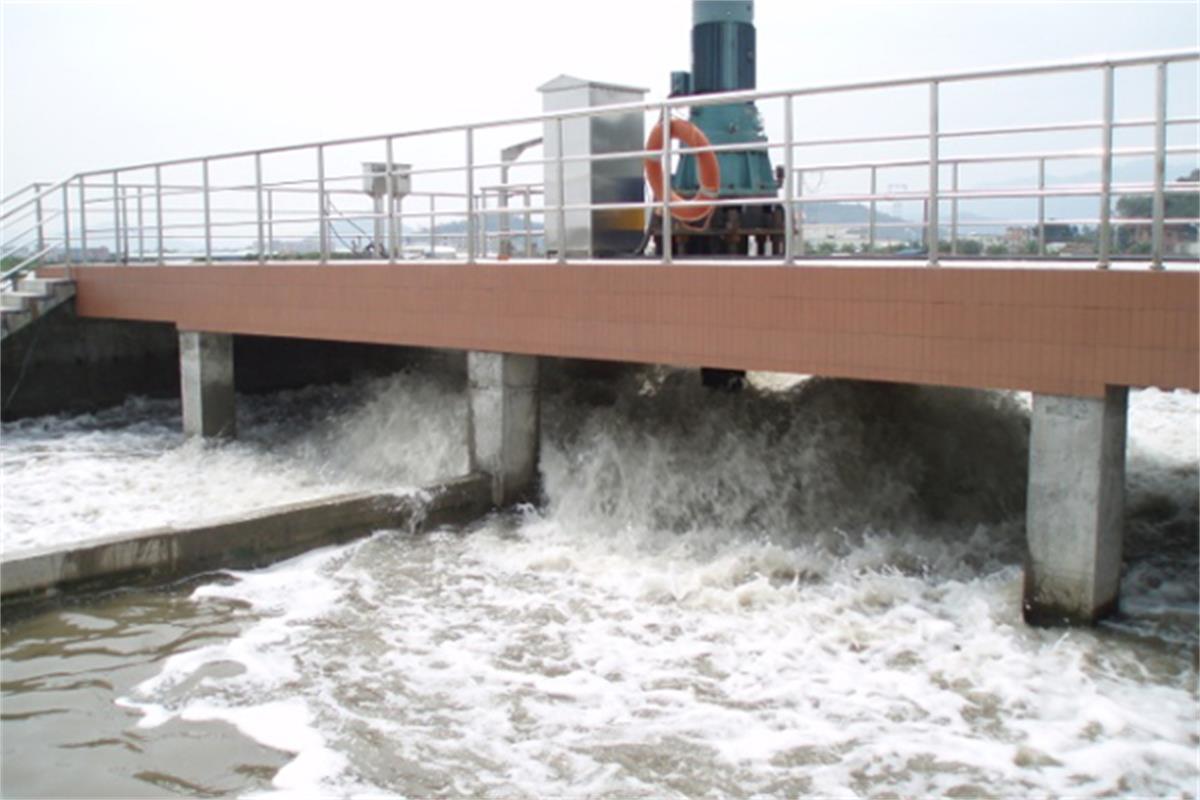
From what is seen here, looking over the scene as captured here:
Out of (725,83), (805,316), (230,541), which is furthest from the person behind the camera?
(725,83)

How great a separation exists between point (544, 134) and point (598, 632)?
238 inches

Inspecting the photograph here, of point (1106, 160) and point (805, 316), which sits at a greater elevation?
point (1106, 160)

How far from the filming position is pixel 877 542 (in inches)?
339

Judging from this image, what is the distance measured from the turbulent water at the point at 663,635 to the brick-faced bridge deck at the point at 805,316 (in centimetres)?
140

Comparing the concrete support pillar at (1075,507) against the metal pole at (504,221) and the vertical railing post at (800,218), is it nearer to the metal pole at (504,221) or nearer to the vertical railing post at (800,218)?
the vertical railing post at (800,218)

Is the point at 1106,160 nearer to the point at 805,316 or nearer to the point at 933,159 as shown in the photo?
the point at 933,159

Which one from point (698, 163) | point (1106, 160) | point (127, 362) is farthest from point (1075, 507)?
point (127, 362)

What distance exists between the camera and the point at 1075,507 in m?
6.78

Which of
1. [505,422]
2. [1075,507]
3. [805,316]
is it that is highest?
[805,316]

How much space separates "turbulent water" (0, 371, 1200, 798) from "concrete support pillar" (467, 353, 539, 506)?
10.7 inches

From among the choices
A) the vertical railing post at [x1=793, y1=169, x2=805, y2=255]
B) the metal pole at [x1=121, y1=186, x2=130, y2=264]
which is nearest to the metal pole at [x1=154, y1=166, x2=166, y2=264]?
the metal pole at [x1=121, y1=186, x2=130, y2=264]

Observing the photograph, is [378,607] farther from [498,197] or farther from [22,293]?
[22,293]

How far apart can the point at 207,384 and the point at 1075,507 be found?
10.4 meters

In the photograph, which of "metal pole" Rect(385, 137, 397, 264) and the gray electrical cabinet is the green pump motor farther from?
"metal pole" Rect(385, 137, 397, 264)
